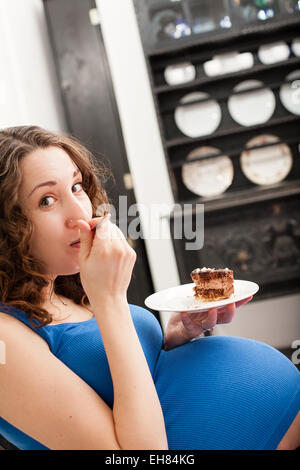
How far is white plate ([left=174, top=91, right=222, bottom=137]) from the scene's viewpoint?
314cm

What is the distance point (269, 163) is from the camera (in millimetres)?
3096

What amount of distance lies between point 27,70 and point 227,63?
1330mm

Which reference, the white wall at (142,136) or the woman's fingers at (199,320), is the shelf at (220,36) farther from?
the woman's fingers at (199,320)

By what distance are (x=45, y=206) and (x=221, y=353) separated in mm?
452

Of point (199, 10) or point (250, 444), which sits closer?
point (250, 444)

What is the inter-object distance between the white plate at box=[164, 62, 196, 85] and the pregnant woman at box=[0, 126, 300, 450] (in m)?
2.26

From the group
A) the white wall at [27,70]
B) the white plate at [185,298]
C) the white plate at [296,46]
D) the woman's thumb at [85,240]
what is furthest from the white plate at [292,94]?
the woman's thumb at [85,240]

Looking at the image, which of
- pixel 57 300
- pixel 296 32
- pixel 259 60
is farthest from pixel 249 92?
pixel 57 300

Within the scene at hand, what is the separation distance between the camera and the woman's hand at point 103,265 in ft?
2.45

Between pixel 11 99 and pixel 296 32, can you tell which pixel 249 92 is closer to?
pixel 296 32

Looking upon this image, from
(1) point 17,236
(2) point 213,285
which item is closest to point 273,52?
(2) point 213,285

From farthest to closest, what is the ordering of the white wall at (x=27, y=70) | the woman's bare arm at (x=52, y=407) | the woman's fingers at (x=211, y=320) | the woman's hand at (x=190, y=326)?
the white wall at (x=27, y=70)
the woman's hand at (x=190, y=326)
the woman's fingers at (x=211, y=320)
the woman's bare arm at (x=52, y=407)

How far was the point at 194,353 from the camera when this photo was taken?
0.95m

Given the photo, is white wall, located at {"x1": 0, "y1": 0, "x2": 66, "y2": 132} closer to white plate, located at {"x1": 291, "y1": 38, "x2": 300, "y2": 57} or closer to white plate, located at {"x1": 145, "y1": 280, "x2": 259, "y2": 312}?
white plate, located at {"x1": 145, "y1": 280, "x2": 259, "y2": 312}
